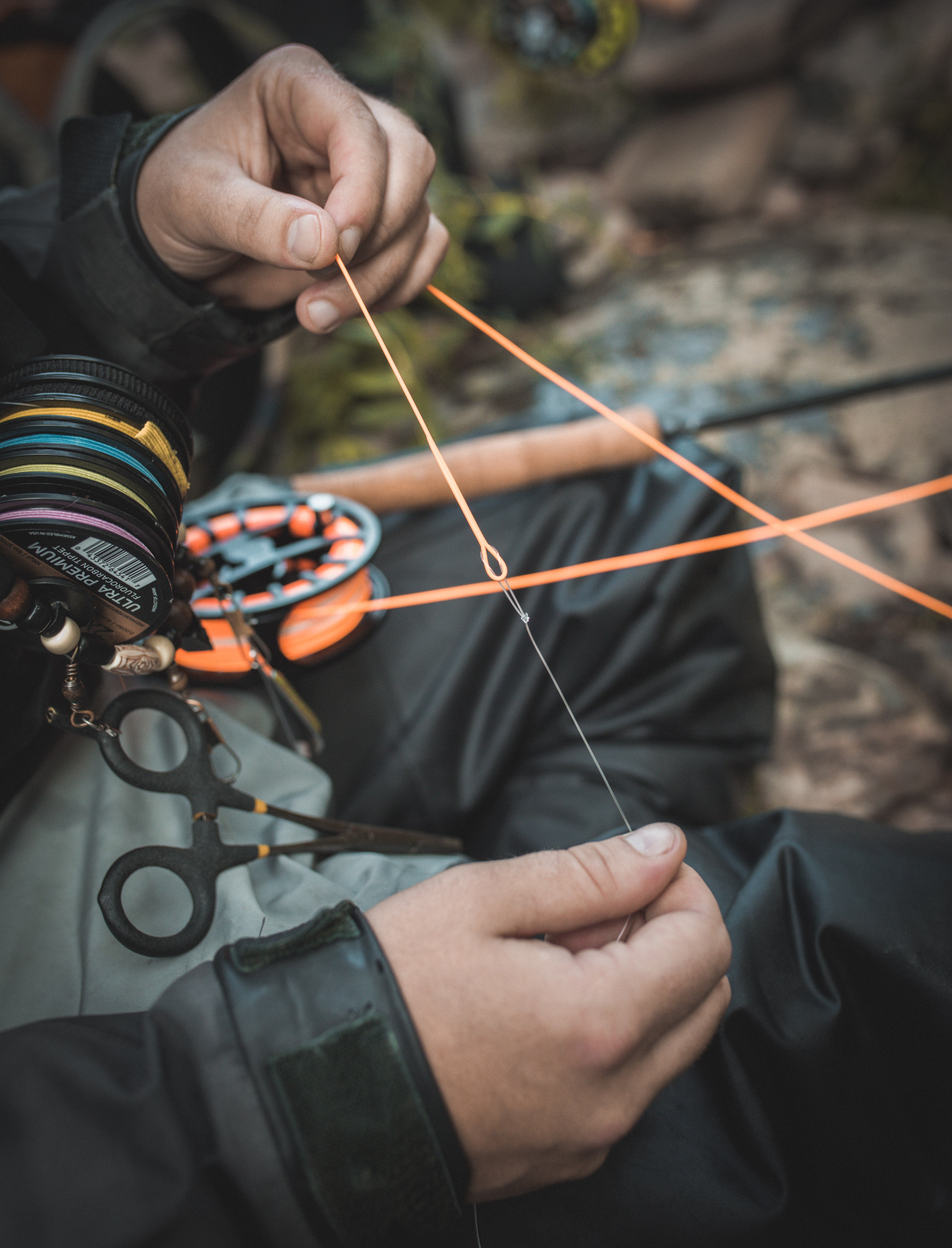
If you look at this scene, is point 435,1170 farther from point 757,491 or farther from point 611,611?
point 757,491

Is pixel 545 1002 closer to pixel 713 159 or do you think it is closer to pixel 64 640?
pixel 64 640

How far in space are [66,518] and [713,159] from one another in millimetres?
4643

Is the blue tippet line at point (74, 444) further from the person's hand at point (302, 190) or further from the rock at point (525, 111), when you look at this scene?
the rock at point (525, 111)

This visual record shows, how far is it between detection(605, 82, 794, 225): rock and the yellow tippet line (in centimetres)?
436

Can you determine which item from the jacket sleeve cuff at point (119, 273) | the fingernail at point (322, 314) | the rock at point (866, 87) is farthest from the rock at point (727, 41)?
the fingernail at point (322, 314)

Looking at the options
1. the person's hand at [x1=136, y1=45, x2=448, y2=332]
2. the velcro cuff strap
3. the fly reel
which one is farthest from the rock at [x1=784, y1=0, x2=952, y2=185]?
the velcro cuff strap

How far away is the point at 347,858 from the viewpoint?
39.4 inches

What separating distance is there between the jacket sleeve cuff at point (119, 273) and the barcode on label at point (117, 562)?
0.48 meters

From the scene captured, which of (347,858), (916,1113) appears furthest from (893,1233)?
(347,858)

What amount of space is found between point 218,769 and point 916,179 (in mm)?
4758

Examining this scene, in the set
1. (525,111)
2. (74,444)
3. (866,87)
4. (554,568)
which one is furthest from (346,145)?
(525,111)

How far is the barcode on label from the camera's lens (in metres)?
0.80

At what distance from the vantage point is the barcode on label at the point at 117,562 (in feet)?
2.63

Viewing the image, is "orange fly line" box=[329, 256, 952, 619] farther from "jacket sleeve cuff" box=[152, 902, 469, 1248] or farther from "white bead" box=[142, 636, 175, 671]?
"jacket sleeve cuff" box=[152, 902, 469, 1248]
